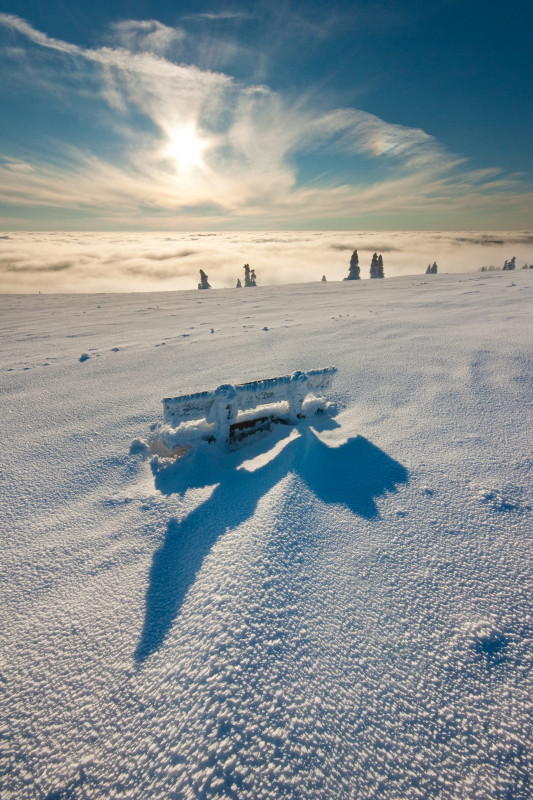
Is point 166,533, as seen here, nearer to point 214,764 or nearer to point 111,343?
point 214,764

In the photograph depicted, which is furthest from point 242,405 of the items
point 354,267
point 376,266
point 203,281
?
point 376,266

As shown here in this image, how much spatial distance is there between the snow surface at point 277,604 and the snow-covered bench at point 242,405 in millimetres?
171

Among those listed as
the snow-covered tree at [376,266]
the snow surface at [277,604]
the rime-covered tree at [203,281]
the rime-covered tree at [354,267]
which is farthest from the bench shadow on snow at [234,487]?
the snow-covered tree at [376,266]

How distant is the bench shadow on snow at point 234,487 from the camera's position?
1646 mm

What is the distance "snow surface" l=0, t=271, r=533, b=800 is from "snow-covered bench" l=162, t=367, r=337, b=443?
6.7 inches

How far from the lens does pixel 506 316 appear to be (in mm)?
6262

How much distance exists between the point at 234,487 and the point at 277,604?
3.17ft

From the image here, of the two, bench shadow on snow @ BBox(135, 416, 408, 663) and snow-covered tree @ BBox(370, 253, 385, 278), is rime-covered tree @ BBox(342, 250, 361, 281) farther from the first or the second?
bench shadow on snow @ BBox(135, 416, 408, 663)

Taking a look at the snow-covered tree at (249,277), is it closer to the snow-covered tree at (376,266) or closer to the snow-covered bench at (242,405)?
the snow-covered tree at (376,266)

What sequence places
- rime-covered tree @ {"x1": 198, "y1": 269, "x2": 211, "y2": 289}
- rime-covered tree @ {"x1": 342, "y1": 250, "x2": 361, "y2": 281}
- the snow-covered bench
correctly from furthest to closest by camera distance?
rime-covered tree @ {"x1": 342, "y1": 250, "x2": 361, "y2": 281} < rime-covered tree @ {"x1": 198, "y1": 269, "x2": 211, "y2": 289} < the snow-covered bench

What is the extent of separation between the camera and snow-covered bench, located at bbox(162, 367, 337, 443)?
266cm

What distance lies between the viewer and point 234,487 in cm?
236

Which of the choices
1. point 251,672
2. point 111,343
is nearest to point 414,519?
point 251,672

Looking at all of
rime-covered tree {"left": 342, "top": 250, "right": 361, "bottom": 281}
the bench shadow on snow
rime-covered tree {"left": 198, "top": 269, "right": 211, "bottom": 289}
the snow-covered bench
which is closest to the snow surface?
the bench shadow on snow
